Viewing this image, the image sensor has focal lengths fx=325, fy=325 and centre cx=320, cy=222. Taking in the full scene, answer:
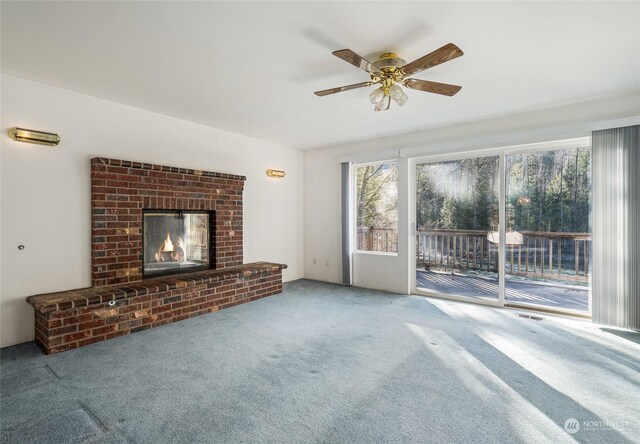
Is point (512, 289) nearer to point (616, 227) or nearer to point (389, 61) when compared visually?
point (616, 227)

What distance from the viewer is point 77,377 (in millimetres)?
2316

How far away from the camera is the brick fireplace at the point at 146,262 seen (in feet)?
9.45

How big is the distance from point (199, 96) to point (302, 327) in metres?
2.61

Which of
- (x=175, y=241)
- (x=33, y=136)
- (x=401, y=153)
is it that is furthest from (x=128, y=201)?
(x=401, y=153)

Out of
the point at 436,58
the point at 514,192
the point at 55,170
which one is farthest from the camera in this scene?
the point at 514,192

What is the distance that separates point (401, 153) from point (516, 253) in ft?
6.61

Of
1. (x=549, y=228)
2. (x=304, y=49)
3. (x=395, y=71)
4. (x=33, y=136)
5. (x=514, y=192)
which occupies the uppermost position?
(x=304, y=49)

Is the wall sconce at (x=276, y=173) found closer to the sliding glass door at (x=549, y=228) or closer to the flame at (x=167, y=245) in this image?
the flame at (x=167, y=245)

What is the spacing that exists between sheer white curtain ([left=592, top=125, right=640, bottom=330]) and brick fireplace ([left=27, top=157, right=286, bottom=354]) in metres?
3.83

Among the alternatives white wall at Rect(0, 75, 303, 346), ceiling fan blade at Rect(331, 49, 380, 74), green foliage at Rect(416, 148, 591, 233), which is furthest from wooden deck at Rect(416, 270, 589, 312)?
white wall at Rect(0, 75, 303, 346)

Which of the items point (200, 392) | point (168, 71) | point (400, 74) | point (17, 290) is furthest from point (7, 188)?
point (400, 74)

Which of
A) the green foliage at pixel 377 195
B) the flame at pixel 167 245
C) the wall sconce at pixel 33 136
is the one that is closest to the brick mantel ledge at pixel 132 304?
the flame at pixel 167 245

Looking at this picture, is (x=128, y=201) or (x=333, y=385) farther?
Answer: (x=128, y=201)

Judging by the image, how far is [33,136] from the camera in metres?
2.92
